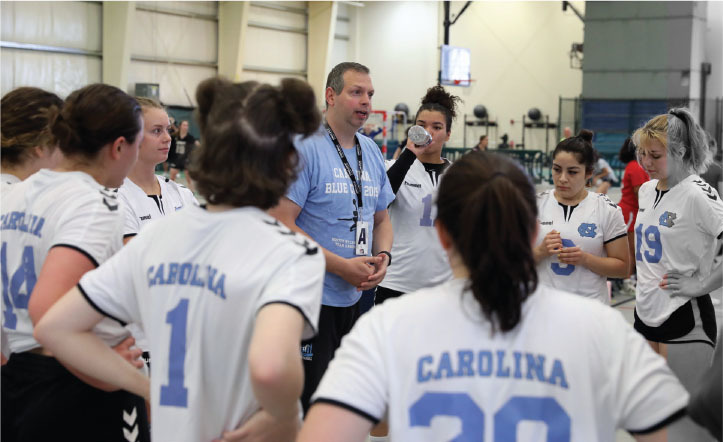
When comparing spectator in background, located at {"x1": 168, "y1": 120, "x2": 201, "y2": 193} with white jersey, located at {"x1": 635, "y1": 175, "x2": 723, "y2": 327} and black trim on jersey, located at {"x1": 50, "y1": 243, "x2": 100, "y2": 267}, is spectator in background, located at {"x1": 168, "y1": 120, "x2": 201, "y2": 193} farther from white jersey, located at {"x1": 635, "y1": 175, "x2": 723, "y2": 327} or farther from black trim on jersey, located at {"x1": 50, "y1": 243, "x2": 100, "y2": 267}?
black trim on jersey, located at {"x1": 50, "y1": 243, "x2": 100, "y2": 267}

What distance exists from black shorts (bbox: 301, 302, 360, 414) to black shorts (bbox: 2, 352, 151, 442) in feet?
3.95

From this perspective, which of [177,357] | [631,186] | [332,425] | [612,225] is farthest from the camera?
[631,186]

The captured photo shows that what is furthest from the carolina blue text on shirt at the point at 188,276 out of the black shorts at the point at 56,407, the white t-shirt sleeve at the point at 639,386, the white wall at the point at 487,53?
the white wall at the point at 487,53

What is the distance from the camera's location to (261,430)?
1549 millimetres

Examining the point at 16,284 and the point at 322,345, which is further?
the point at 322,345

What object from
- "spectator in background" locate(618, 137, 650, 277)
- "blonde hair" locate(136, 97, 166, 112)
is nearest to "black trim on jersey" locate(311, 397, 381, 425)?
"blonde hair" locate(136, 97, 166, 112)

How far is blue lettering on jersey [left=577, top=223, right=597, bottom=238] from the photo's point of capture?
3.64 meters

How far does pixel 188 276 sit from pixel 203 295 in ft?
0.18

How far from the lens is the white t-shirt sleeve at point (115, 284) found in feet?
5.29

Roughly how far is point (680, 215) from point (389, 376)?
106 inches

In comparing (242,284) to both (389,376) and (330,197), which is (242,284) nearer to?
(389,376)

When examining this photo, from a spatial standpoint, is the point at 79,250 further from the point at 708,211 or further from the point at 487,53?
the point at 487,53

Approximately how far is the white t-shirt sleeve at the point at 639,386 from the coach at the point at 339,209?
6.09ft

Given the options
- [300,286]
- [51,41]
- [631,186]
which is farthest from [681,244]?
[51,41]
